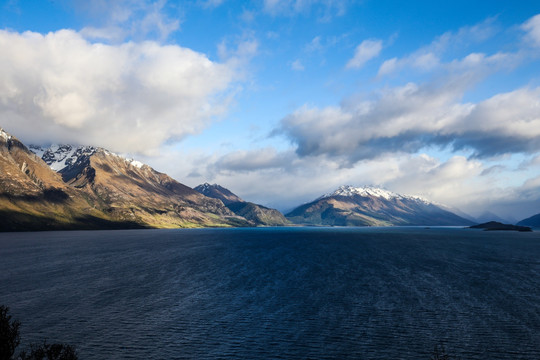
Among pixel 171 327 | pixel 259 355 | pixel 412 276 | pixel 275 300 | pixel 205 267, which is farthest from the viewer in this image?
pixel 205 267

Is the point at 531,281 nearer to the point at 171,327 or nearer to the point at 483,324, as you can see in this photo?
the point at 483,324

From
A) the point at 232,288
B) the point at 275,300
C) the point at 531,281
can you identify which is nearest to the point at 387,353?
the point at 275,300

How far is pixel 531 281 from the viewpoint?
97.4 m

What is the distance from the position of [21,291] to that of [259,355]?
74.8 metres

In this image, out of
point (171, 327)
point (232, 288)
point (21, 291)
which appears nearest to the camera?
point (171, 327)

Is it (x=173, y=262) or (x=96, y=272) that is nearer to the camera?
(x=96, y=272)

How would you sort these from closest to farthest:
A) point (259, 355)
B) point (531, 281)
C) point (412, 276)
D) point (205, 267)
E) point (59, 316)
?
point (259, 355)
point (59, 316)
point (531, 281)
point (412, 276)
point (205, 267)

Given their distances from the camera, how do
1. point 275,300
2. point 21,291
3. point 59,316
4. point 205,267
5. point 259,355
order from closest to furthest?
point 259,355 → point 59,316 → point 275,300 → point 21,291 → point 205,267

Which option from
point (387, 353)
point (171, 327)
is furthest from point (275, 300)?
point (387, 353)

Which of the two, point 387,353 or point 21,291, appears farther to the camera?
point 21,291

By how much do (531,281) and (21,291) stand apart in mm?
149226

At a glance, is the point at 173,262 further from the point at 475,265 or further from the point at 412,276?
the point at 475,265

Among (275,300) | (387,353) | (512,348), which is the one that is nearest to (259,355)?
(387,353)

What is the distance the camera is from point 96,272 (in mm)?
113250
